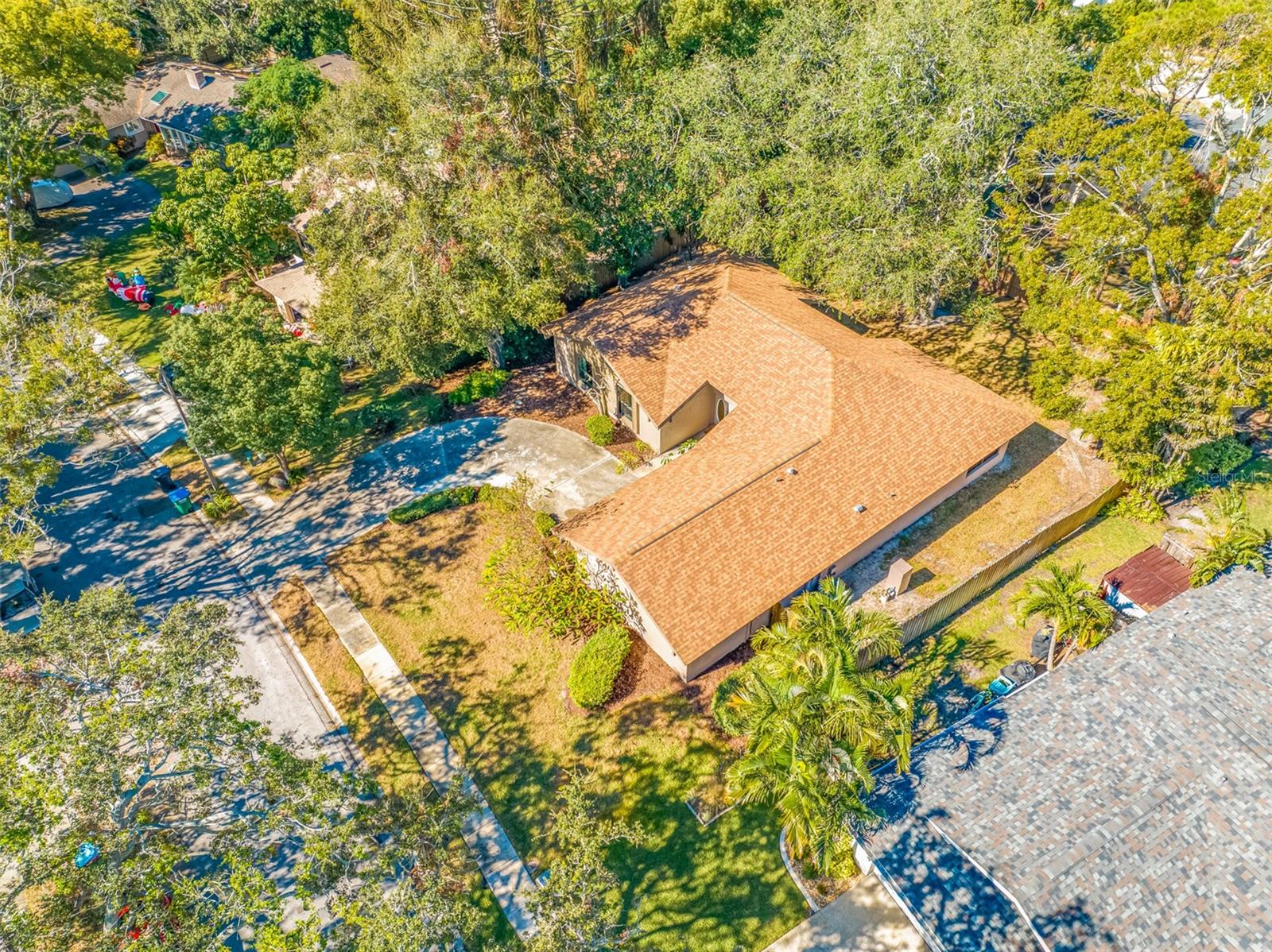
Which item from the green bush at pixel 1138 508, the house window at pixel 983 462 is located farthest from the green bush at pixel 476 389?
the green bush at pixel 1138 508

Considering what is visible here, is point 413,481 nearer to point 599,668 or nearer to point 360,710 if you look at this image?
point 360,710

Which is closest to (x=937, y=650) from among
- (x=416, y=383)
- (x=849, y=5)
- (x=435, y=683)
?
(x=435, y=683)

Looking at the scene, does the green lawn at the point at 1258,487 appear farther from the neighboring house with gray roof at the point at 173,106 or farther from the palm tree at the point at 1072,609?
the neighboring house with gray roof at the point at 173,106

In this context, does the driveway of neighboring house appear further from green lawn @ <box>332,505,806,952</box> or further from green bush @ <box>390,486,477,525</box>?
green lawn @ <box>332,505,806,952</box>

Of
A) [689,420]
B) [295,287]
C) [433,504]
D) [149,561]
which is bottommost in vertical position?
[149,561]

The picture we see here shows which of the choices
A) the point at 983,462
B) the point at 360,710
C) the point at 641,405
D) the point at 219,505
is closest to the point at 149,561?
the point at 219,505

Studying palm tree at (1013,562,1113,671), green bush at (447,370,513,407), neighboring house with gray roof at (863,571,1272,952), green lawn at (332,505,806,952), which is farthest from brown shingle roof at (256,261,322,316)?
neighboring house with gray roof at (863,571,1272,952)
